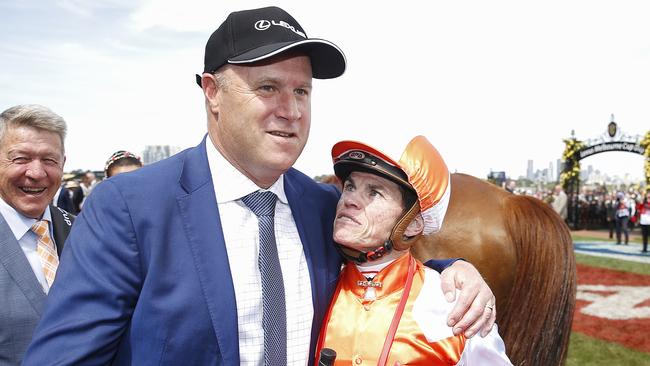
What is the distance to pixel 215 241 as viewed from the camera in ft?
5.23

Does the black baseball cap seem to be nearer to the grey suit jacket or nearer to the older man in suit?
the older man in suit

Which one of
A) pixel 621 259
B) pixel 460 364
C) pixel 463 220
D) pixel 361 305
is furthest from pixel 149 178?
pixel 621 259

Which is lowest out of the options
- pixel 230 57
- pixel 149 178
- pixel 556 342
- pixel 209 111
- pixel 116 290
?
pixel 556 342

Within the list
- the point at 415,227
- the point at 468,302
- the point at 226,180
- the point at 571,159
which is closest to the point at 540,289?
the point at 415,227

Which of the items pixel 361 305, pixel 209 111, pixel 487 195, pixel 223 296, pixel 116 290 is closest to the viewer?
pixel 116 290

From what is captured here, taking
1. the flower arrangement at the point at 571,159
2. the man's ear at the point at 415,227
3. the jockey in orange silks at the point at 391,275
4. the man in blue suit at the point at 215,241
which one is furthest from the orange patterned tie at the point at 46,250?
the flower arrangement at the point at 571,159

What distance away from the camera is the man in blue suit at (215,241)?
1.41m

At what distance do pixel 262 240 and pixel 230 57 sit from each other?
662 mm

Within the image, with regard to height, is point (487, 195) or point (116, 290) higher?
point (487, 195)

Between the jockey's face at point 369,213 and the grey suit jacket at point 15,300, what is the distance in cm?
136

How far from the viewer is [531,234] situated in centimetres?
457

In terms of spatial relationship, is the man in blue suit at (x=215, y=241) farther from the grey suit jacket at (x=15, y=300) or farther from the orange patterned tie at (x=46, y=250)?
the orange patterned tie at (x=46, y=250)

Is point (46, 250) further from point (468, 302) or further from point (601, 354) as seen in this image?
point (601, 354)

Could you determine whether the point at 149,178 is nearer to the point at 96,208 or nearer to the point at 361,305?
the point at 96,208
